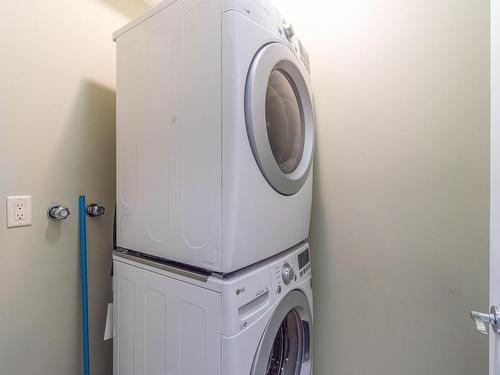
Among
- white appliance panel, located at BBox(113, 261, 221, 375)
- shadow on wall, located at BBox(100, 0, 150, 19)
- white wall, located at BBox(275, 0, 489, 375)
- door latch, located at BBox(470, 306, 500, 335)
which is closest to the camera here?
door latch, located at BBox(470, 306, 500, 335)

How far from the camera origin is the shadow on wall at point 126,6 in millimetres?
1336

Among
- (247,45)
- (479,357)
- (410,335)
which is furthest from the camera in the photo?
(410,335)

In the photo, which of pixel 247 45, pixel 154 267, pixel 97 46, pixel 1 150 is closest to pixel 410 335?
pixel 154 267

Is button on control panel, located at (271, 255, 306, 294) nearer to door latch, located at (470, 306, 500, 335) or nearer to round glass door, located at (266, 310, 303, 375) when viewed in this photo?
round glass door, located at (266, 310, 303, 375)

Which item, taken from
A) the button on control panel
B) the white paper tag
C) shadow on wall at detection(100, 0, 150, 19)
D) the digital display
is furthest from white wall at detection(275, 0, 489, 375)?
the white paper tag

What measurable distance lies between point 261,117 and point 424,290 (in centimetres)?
107

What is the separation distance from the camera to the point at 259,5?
2.86ft

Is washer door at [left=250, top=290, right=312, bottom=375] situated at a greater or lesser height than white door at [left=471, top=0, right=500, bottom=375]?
lesser

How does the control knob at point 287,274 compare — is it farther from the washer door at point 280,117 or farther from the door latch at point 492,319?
the door latch at point 492,319

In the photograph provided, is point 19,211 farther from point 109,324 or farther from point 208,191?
point 208,191

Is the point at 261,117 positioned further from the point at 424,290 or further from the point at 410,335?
the point at 410,335

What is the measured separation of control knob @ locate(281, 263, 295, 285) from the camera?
988 millimetres

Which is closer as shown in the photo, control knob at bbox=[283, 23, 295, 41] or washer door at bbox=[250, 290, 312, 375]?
control knob at bbox=[283, 23, 295, 41]

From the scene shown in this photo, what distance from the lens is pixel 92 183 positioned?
4.13ft
